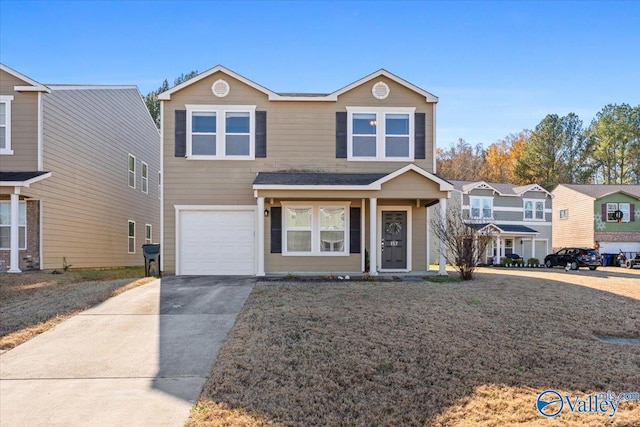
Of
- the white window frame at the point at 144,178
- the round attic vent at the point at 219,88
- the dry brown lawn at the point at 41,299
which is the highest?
the round attic vent at the point at 219,88

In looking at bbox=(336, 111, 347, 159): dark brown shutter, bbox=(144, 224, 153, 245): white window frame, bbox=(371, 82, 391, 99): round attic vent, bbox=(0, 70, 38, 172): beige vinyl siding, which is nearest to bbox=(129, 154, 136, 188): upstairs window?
bbox=(144, 224, 153, 245): white window frame

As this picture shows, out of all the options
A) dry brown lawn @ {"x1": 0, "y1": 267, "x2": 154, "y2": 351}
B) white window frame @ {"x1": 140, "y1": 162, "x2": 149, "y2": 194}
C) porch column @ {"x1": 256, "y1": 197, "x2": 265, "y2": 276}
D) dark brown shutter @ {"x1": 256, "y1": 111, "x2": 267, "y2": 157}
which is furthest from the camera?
white window frame @ {"x1": 140, "y1": 162, "x2": 149, "y2": 194}

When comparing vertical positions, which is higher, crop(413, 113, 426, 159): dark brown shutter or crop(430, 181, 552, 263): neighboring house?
crop(413, 113, 426, 159): dark brown shutter

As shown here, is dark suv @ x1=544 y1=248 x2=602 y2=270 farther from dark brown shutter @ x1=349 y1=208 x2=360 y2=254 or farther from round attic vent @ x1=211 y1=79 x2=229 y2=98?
round attic vent @ x1=211 y1=79 x2=229 y2=98

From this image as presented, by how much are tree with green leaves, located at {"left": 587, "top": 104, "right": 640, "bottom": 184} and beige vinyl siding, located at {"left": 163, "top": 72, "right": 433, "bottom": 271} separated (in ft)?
115

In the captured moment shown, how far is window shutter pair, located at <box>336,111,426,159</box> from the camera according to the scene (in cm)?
1488

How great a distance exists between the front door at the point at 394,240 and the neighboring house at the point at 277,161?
1.01 ft

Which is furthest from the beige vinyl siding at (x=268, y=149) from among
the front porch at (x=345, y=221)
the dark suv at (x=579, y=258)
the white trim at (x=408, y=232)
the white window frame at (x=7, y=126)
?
the dark suv at (x=579, y=258)

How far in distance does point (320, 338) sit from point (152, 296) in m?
4.98

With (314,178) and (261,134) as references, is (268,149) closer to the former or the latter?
(261,134)

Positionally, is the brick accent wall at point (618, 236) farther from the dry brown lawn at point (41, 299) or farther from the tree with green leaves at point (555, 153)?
the dry brown lawn at point (41, 299)

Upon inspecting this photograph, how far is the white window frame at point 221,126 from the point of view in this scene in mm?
14555

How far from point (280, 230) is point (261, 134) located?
9.88ft

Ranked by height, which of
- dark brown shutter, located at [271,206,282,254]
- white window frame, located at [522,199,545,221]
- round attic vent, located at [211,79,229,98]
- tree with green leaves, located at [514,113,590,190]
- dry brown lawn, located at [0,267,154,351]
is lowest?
dry brown lawn, located at [0,267,154,351]
